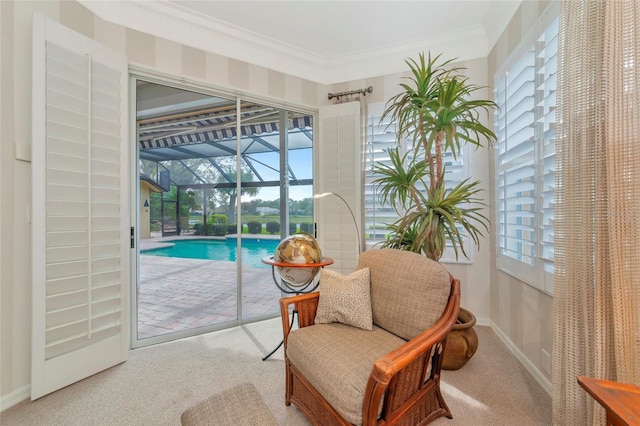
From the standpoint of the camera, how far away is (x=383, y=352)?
1507 millimetres

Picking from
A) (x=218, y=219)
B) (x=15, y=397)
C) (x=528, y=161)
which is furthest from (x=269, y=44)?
(x=15, y=397)

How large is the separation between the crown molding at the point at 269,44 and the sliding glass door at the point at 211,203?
1.55 feet

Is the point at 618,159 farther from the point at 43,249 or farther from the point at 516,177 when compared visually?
the point at 43,249

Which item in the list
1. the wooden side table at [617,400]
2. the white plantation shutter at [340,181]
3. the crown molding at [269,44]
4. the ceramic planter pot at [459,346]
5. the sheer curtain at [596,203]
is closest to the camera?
the wooden side table at [617,400]

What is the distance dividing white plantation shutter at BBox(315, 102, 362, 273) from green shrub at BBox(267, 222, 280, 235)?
51 cm

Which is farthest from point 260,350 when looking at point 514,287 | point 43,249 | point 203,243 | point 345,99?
point 345,99

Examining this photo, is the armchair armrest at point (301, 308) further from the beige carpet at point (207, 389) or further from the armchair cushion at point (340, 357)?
the beige carpet at point (207, 389)

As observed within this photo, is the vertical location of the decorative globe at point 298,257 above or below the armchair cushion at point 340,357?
above

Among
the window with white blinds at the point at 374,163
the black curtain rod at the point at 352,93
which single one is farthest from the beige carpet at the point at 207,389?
the black curtain rod at the point at 352,93

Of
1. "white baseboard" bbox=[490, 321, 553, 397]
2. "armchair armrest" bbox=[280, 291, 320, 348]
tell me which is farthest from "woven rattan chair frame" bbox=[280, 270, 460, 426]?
"white baseboard" bbox=[490, 321, 553, 397]

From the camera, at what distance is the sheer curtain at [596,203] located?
1.13m

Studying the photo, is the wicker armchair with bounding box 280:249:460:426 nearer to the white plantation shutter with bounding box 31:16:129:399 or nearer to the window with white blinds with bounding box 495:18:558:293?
the window with white blinds with bounding box 495:18:558:293

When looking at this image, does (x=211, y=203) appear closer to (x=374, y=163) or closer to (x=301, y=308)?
(x=301, y=308)

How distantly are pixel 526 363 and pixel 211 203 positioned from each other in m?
3.19
